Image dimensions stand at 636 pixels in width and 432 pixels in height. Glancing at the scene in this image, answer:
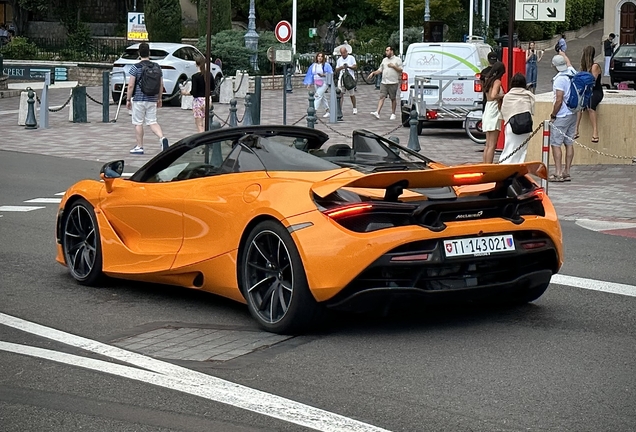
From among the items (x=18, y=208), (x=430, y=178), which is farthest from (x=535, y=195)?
(x=18, y=208)

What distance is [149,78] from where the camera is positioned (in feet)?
69.4

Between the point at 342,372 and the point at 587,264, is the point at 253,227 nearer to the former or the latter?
the point at 342,372

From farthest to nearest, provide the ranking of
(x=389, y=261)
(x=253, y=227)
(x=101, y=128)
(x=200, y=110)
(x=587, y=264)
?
(x=101, y=128)
(x=200, y=110)
(x=587, y=264)
(x=253, y=227)
(x=389, y=261)

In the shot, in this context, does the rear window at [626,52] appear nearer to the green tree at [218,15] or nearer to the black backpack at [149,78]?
the green tree at [218,15]

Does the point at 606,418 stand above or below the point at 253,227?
below

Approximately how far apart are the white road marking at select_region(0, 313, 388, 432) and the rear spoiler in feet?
4.66

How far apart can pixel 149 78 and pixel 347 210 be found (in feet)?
47.8

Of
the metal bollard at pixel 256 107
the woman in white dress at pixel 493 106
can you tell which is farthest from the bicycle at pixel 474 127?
the woman in white dress at pixel 493 106

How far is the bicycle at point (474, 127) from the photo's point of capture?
24422mm

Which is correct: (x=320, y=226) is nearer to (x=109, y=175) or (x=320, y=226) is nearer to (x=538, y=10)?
(x=109, y=175)

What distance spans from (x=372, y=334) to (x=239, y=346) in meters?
0.85

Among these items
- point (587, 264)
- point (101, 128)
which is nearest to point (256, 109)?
point (101, 128)

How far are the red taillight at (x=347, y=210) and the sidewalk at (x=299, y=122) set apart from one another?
7.16 m

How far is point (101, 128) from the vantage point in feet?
90.0
